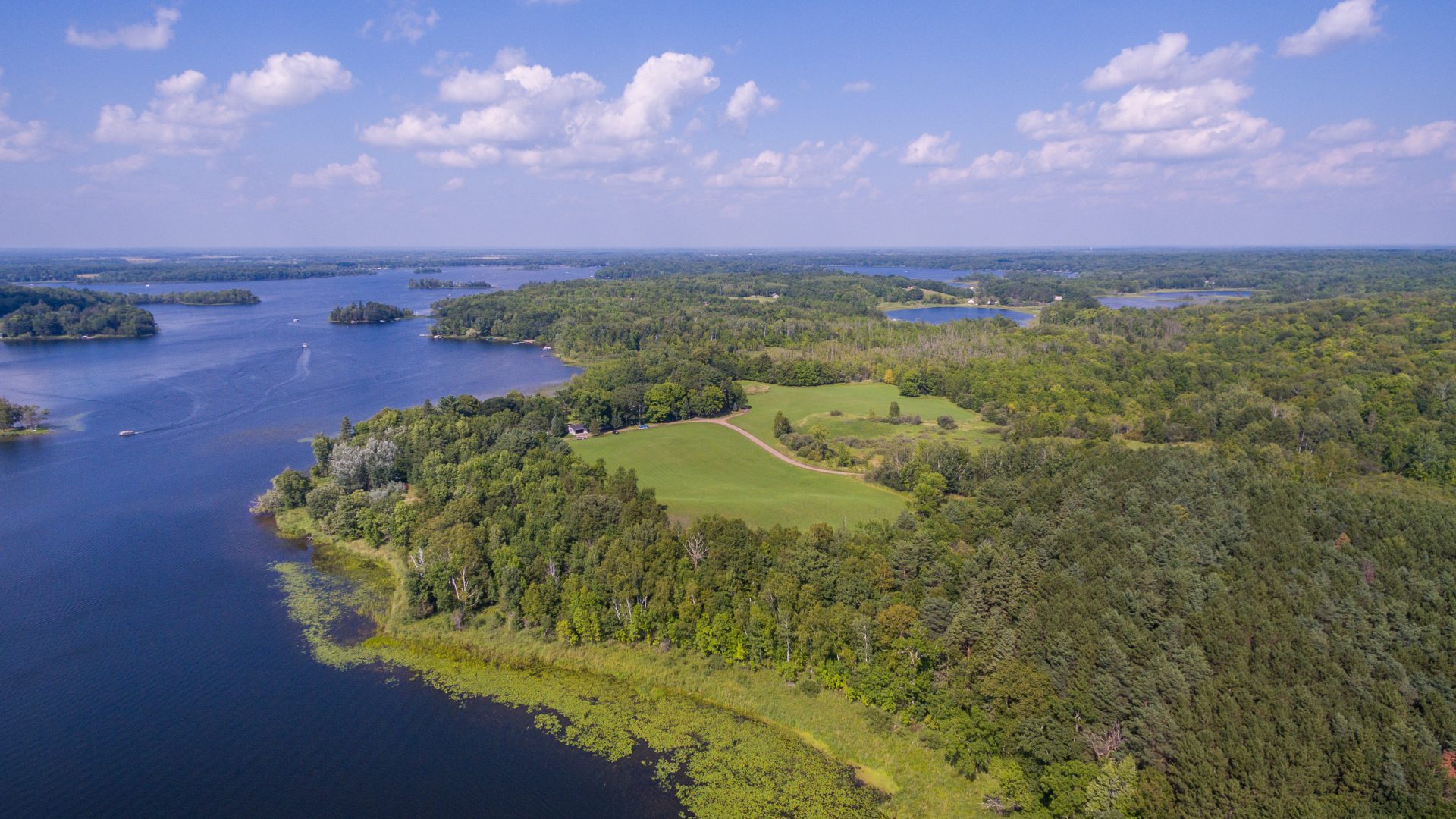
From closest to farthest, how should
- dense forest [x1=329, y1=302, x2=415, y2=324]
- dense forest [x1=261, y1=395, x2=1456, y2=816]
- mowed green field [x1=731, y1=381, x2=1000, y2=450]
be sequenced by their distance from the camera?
dense forest [x1=261, y1=395, x2=1456, y2=816] → mowed green field [x1=731, y1=381, x2=1000, y2=450] → dense forest [x1=329, y1=302, x2=415, y2=324]

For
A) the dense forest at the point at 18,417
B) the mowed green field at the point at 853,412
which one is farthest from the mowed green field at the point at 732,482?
the dense forest at the point at 18,417

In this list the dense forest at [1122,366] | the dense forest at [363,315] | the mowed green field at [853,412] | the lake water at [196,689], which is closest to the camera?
the lake water at [196,689]

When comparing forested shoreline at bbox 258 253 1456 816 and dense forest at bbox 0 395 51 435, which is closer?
forested shoreline at bbox 258 253 1456 816

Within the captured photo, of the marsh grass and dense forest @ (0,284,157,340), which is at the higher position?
dense forest @ (0,284,157,340)

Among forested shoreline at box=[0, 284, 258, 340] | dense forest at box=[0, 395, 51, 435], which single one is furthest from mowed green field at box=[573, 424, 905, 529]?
forested shoreline at box=[0, 284, 258, 340]

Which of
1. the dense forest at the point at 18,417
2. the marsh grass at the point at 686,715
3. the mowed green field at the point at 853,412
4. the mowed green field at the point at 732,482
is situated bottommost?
the marsh grass at the point at 686,715

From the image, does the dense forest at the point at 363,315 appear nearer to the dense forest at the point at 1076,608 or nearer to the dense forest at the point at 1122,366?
the dense forest at the point at 1122,366

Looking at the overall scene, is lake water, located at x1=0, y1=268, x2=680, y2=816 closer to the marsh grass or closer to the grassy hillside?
the marsh grass
